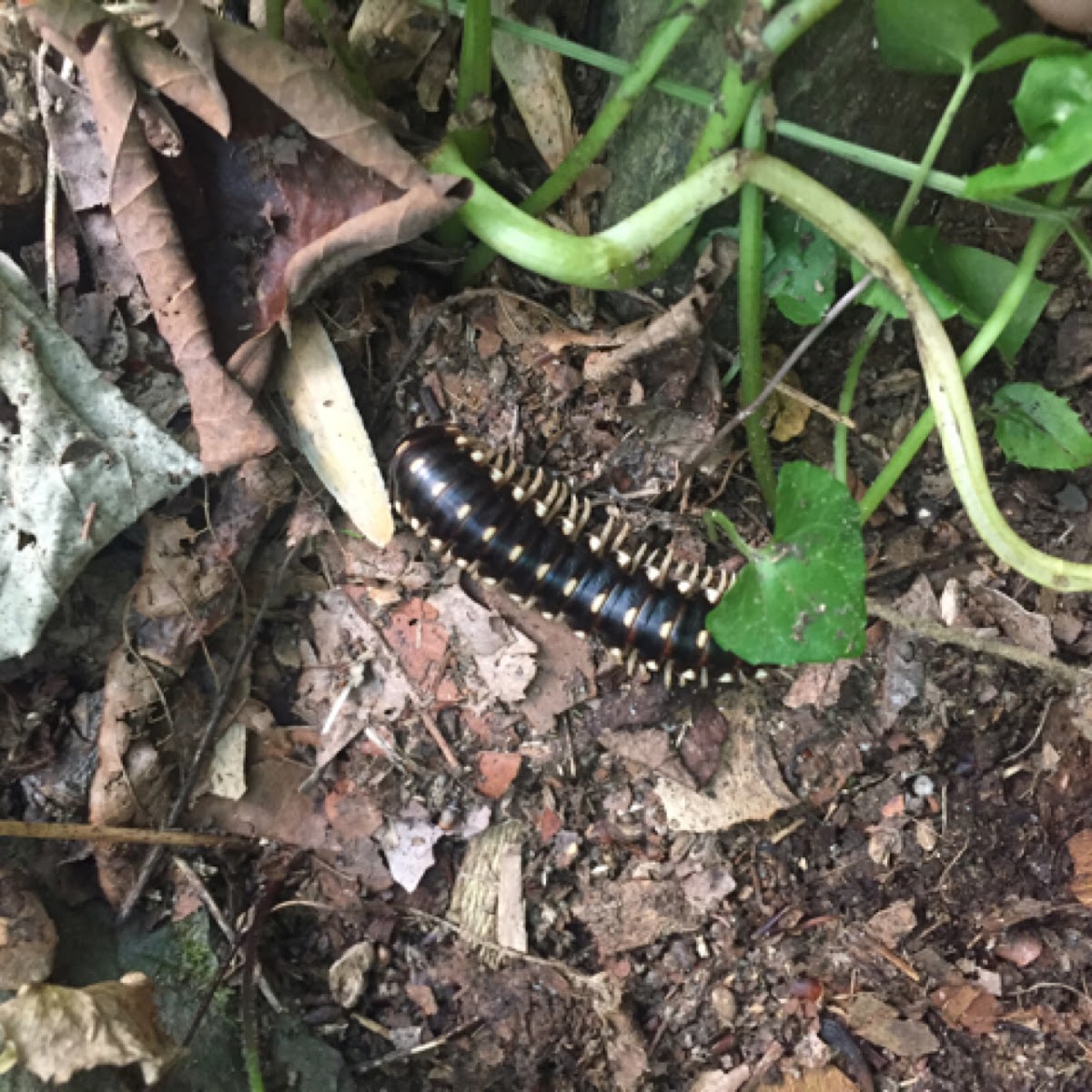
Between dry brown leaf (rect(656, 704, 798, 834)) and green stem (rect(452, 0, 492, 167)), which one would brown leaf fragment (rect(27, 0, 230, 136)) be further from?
dry brown leaf (rect(656, 704, 798, 834))

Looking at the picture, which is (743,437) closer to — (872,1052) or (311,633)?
(311,633)

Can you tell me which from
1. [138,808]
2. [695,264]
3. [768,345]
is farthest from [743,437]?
[138,808]

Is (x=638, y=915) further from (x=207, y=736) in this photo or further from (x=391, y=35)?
(x=391, y=35)

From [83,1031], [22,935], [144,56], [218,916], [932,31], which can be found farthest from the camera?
[218,916]

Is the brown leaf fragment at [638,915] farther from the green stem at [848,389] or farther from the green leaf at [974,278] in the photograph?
the green leaf at [974,278]

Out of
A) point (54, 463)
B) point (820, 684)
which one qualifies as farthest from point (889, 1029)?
point (54, 463)

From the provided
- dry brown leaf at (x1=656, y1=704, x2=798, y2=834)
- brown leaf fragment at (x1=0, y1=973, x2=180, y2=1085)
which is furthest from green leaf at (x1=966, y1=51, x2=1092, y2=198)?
brown leaf fragment at (x1=0, y1=973, x2=180, y2=1085)
